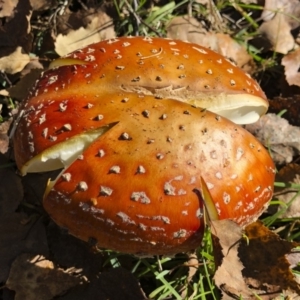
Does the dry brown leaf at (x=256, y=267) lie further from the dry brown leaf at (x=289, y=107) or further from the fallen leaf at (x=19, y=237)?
the fallen leaf at (x=19, y=237)

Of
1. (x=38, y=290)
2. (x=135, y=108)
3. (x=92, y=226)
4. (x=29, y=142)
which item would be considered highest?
(x=135, y=108)

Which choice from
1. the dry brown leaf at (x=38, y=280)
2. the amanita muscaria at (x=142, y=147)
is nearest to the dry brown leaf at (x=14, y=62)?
the amanita muscaria at (x=142, y=147)

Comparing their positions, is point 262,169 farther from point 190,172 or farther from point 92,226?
point 92,226

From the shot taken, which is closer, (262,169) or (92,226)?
(92,226)

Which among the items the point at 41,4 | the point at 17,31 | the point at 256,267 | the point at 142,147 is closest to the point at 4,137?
the point at 17,31

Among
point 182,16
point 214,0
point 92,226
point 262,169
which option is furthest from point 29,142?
point 214,0

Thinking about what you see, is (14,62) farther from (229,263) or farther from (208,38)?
(229,263)

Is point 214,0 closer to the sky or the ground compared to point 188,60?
closer to the ground
